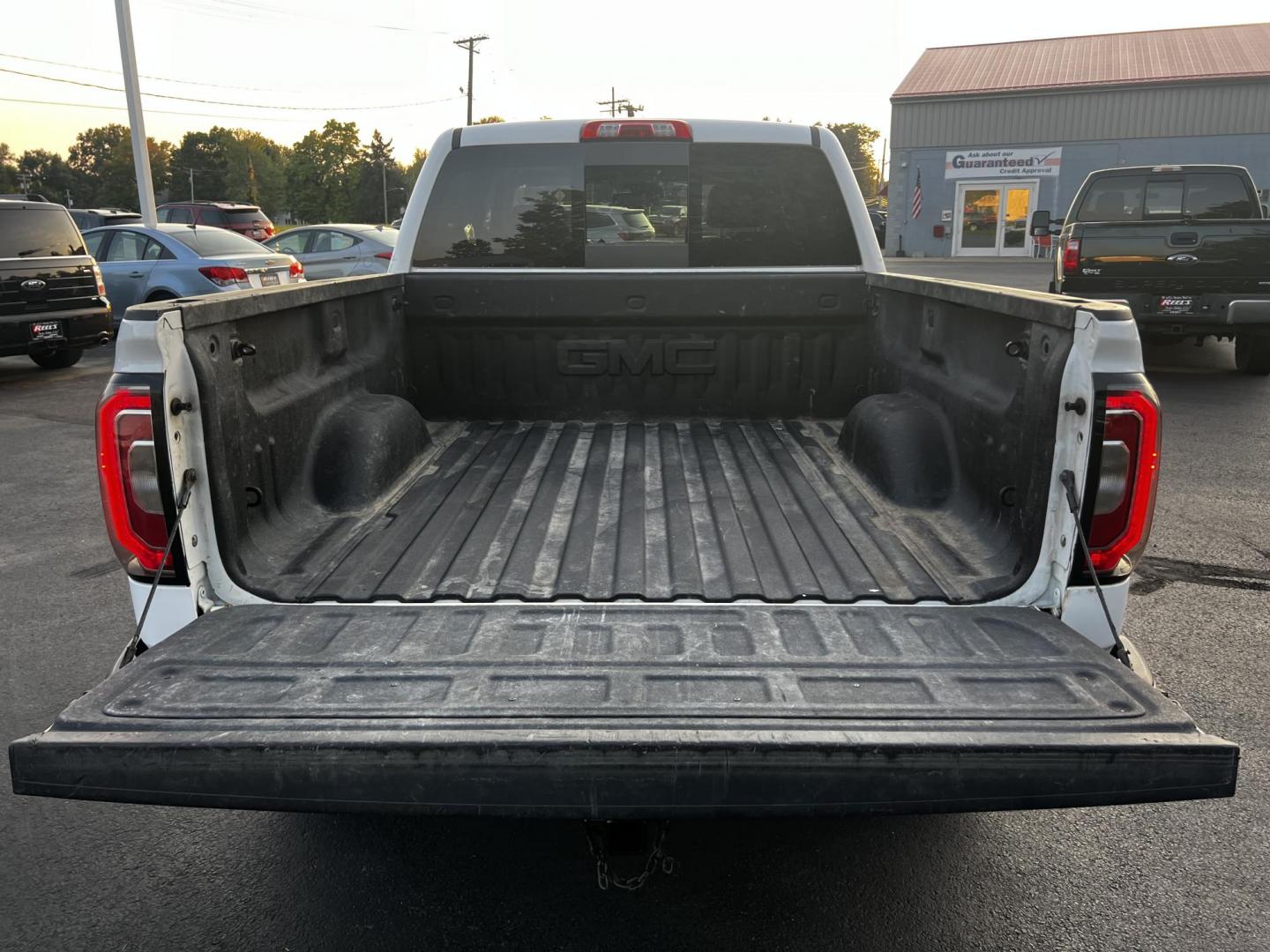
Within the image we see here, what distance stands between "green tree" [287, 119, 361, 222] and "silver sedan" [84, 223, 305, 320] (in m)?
110

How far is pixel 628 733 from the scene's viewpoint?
1.85 metres

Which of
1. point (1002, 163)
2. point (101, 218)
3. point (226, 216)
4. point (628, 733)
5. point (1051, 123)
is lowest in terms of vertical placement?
point (628, 733)

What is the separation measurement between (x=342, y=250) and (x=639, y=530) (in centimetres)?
1461

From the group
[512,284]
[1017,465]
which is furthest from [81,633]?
[1017,465]

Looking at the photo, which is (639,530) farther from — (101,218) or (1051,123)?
(1051,123)

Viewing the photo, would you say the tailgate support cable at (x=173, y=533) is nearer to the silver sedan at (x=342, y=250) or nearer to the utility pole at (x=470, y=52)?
the silver sedan at (x=342, y=250)

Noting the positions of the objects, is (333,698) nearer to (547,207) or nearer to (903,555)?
(903,555)

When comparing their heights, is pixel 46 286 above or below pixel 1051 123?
below

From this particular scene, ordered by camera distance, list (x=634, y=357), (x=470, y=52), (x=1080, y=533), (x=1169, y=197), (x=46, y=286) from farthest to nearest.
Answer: (x=470, y=52)
(x=1169, y=197)
(x=46, y=286)
(x=634, y=357)
(x=1080, y=533)

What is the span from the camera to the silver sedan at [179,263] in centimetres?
1240

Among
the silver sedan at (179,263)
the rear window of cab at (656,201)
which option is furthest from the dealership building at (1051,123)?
the rear window of cab at (656,201)

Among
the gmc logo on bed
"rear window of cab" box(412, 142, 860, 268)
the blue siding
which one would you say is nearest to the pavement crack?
"rear window of cab" box(412, 142, 860, 268)

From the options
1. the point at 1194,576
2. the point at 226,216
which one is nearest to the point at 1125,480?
the point at 1194,576

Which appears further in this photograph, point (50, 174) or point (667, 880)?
point (50, 174)
